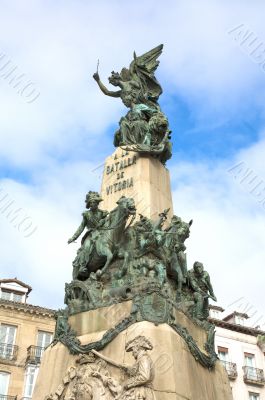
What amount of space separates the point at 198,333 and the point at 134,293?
1.71 metres

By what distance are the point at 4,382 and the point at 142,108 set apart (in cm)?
2051

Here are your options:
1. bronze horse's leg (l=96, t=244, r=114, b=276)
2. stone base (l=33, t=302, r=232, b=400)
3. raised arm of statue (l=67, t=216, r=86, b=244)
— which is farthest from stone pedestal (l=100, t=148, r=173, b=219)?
stone base (l=33, t=302, r=232, b=400)

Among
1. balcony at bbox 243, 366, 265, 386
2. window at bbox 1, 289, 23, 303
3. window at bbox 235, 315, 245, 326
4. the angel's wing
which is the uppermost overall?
window at bbox 235, 315, 245, 326

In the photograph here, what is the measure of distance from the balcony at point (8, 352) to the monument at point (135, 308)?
1943 cm

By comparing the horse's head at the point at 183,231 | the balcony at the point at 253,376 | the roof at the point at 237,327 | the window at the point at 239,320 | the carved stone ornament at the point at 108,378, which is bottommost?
the carved stone ornament at the point at 108,378

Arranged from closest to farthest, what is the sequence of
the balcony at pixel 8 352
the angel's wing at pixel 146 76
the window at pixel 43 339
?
the angel's wing at pixel 146 76 → the balcony at pixel 8 352 → the window at pixel 43 339

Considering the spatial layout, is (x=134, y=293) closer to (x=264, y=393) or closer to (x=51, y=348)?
(x=51, y=348)

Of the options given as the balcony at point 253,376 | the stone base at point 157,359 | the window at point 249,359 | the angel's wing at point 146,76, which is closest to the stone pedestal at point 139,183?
the angel's wing at point 146,76

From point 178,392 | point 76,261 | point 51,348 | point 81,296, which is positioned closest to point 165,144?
point 76,261

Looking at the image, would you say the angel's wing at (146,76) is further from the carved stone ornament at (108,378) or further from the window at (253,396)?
the window at (253,396)

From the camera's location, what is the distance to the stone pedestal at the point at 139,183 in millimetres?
12062

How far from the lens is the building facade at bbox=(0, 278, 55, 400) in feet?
93.4

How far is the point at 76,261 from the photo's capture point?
11023mm

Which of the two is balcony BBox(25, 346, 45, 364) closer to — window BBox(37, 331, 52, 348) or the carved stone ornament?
window BBox(37, 331, 52, 348)
